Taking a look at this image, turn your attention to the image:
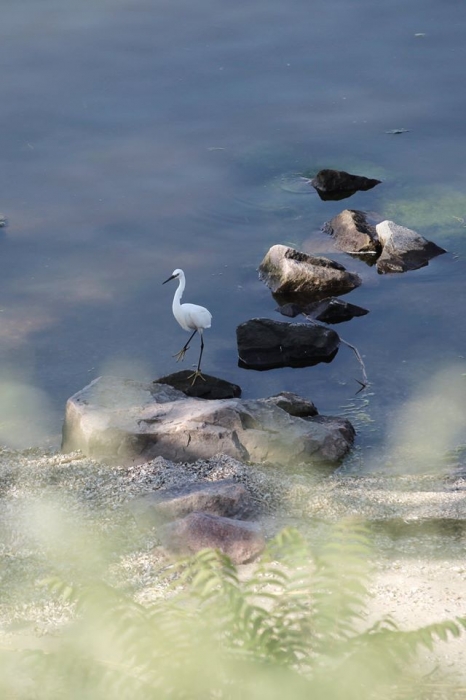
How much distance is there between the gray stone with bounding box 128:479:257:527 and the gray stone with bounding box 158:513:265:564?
0.29 m

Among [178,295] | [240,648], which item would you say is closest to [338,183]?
[178,295]

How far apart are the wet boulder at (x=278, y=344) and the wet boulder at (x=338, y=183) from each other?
2930 mm

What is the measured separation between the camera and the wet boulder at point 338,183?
36.2 feet

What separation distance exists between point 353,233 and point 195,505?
16.7 ft

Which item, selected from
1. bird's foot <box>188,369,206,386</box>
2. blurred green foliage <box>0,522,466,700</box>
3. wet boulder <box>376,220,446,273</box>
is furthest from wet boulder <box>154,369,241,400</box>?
blurred green foliage <box>0,522,466,700</box>

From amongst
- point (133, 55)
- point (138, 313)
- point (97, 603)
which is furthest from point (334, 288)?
point (97, 603)

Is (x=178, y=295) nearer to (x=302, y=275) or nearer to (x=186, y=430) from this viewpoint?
(x=302, y=275)

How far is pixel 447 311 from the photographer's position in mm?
9219

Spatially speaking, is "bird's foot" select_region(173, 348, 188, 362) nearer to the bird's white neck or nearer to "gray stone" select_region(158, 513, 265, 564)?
the bird's white neck

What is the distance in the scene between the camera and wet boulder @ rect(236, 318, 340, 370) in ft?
27.8

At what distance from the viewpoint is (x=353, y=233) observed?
10.2m

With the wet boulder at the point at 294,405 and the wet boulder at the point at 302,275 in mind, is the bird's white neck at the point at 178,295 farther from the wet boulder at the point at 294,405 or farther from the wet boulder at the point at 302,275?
the wet boulder at the point at 294,405

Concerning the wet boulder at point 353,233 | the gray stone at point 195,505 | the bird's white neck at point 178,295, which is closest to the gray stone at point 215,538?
the gray stone at point 195,505

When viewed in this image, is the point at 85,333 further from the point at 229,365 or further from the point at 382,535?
the point at 382,535
